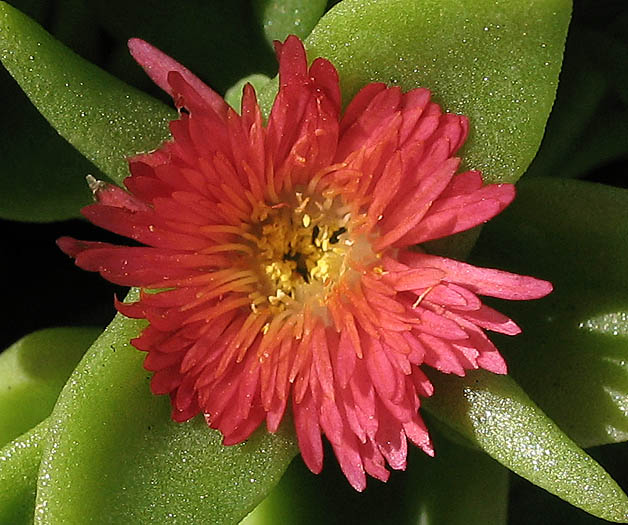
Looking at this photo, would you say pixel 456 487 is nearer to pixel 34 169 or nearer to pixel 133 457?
pixel 133 457

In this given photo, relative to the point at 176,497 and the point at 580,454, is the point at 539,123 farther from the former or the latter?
the point at 176,497

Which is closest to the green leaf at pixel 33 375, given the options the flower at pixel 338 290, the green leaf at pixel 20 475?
the green leaf at pixel 20 475

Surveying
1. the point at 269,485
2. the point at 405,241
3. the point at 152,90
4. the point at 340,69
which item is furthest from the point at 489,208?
the point at 152,90

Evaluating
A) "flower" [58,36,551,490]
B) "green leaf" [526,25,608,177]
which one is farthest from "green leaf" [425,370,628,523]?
"green leaf" [526,25,608,177]

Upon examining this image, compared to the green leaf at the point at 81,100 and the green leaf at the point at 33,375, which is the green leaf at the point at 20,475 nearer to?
the green leaf at the point at 33,375

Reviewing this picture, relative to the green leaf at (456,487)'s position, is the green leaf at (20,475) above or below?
above
